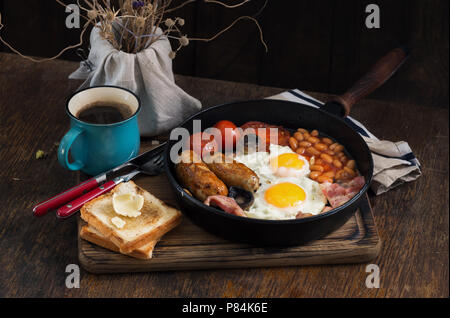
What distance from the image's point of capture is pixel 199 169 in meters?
2.05

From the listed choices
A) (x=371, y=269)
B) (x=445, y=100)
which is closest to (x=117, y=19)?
(x=371, y=269)

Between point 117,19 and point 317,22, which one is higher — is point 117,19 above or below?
above

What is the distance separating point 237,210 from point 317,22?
161 cm

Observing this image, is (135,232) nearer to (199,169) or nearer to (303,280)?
(199,169)

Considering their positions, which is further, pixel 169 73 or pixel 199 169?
pixel 169 73

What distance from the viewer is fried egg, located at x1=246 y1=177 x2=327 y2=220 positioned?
1.97 metres

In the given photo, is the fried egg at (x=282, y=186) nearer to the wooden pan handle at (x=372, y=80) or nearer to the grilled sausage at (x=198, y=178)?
the grilled sausage at (x=198, y=178)

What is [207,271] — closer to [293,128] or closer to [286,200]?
[286,200]

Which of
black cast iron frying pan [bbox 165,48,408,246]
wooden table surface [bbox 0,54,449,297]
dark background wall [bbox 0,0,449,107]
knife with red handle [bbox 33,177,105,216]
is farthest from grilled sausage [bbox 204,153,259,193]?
dark background wall [bbox 0,0,449,107]

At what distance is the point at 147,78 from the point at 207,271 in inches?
32.2

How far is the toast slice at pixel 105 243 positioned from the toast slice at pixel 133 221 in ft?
0.04

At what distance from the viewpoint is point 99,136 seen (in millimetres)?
2082

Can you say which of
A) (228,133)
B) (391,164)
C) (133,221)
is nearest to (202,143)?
(228,133)

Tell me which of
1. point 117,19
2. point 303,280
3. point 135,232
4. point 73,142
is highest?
point 117,19
